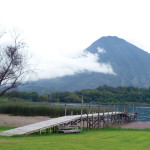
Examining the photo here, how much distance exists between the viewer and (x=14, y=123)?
1036 inches

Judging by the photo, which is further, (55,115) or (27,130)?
(55,115)

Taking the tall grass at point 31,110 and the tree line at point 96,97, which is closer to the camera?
the tall grass at point 31,110

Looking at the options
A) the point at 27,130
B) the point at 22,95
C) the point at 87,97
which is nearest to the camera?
the point at 27,130

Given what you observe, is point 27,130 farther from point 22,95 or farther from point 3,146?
point 22,95

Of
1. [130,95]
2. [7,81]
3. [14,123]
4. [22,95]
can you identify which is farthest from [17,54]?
[130,95]

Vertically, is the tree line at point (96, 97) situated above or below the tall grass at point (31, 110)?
above

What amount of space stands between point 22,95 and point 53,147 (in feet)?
250

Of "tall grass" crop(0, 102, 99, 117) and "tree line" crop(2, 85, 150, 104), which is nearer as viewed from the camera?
"tall grass" crop(0, 102, 99, 117)

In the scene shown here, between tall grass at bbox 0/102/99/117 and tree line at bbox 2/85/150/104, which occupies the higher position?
tree line at bbox 2/85/150/104

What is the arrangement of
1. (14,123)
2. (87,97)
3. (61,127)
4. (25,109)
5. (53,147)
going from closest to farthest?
(53,147) → (61,127) → (14,123) → (25,109) → (87,97)

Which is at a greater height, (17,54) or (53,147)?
(17,54)

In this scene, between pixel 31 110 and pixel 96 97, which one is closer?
pixel 31 110

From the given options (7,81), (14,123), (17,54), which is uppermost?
(17,54)

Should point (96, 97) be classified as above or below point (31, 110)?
above
